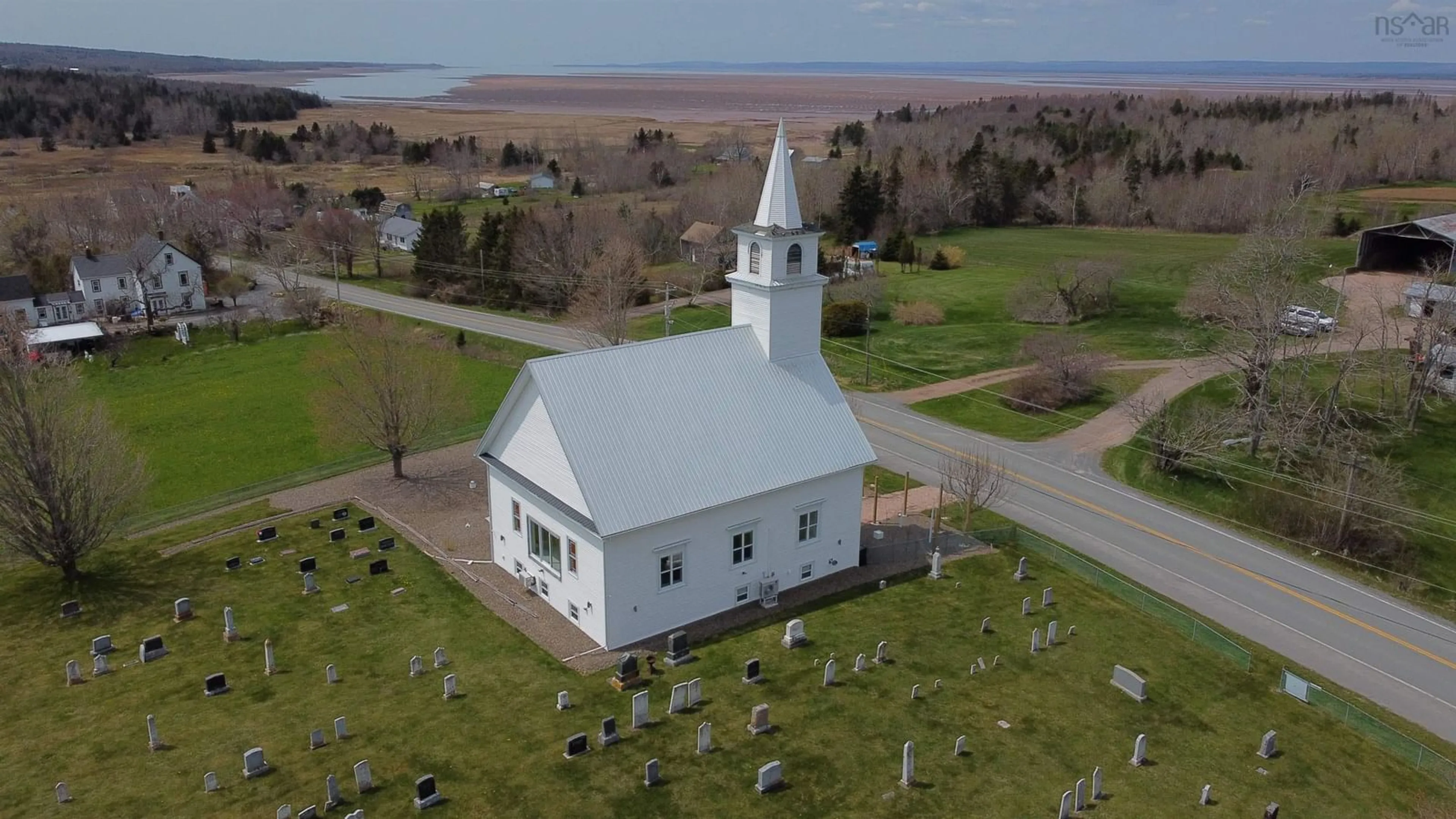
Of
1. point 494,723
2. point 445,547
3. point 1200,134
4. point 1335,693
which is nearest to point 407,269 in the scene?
point 445,547

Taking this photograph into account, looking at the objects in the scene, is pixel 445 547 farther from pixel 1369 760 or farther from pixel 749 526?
pixel 1369 760

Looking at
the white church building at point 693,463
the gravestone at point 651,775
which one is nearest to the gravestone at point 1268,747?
the white church building at point 693,463

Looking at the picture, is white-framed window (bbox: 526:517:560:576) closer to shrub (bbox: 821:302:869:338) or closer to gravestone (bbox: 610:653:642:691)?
gravestone (bbox: 610:653:642:691)

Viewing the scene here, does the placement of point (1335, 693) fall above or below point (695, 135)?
below

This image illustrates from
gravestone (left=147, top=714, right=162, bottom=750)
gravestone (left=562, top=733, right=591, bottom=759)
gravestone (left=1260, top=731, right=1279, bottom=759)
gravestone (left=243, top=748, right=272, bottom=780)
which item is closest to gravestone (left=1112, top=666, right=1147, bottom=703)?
gravestone (left=1260, top=731, right=1279, bottom=759)

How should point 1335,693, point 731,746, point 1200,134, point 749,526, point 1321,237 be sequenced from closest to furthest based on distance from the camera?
point 731,746, point 1335,693, point 749,526, point 1321,237, point 1200,134

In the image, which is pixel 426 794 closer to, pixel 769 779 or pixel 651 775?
pixel 651 775

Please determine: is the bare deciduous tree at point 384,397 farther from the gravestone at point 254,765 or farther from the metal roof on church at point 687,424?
the gravestone at point 254,765
